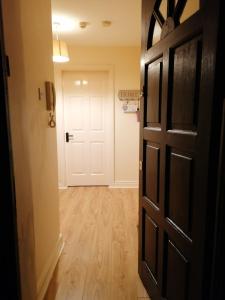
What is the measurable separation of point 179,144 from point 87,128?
3296 mm

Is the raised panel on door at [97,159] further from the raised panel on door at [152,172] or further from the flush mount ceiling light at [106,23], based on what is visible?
Result: the raised panel on door at [152,172]

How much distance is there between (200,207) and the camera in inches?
37.0

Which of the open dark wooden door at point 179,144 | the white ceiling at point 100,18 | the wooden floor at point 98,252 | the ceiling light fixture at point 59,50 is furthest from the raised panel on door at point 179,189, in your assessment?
the ceiling light fixture at point 59,50

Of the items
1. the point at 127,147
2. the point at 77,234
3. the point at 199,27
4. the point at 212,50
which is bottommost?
the point at 77,234

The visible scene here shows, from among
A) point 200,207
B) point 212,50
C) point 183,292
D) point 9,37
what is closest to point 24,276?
point 183,292

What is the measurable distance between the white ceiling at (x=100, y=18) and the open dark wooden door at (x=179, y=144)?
1.12m

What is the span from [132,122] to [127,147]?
19.2 inches

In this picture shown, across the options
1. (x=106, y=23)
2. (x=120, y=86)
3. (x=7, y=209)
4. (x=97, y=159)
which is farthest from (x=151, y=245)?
(x=120, y=86)

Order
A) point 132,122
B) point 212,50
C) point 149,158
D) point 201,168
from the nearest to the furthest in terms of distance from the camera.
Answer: point 212,50 → point 201,168 → point 149,158 → point 132,122

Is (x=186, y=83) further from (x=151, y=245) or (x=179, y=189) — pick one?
(x=151, y=245)

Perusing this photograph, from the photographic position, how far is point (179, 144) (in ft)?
3.72

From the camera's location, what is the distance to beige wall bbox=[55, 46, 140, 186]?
405 centimetres

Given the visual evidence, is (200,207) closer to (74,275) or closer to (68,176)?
(74,275)

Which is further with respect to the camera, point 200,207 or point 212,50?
point 200,207
